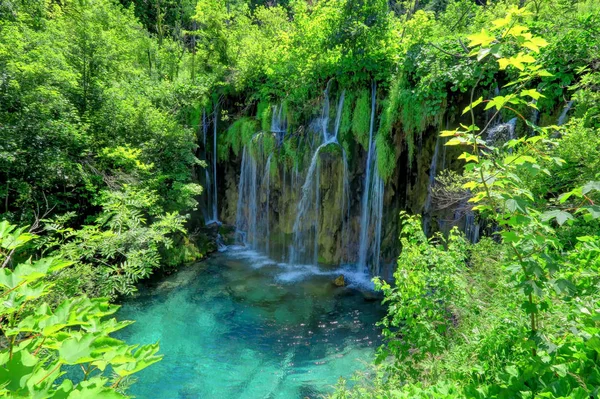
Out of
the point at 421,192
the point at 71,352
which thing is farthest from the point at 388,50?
the point at 71,352

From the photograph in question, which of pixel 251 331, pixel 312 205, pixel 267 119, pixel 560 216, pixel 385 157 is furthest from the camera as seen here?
pixel 267 119

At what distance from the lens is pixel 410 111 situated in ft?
29.8

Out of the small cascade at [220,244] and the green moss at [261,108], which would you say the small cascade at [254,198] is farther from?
the green moss at [261,108]

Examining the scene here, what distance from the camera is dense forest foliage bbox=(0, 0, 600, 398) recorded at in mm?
1706

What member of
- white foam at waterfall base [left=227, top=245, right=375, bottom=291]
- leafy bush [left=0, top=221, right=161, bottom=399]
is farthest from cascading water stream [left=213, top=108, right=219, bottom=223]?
leafy bush [left=0, top=221, right=161, bottom=399]

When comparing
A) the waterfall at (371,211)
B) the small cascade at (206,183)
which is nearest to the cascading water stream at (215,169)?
the small cascade at (206,183)

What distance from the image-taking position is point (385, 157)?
9664 millimetres

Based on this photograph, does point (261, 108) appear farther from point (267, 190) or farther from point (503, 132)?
point (503, 132)

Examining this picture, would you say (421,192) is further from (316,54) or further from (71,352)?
(71,352)

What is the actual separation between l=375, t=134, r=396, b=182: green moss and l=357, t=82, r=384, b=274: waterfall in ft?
1.02

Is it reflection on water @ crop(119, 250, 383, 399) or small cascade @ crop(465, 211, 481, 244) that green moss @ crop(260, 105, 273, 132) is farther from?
small cascade @ crop(465, 211, 481, 244)

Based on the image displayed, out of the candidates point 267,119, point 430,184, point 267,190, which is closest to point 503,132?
point 430,184

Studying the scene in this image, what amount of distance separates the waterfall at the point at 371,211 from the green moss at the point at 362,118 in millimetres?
130

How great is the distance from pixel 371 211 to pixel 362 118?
121 inches
